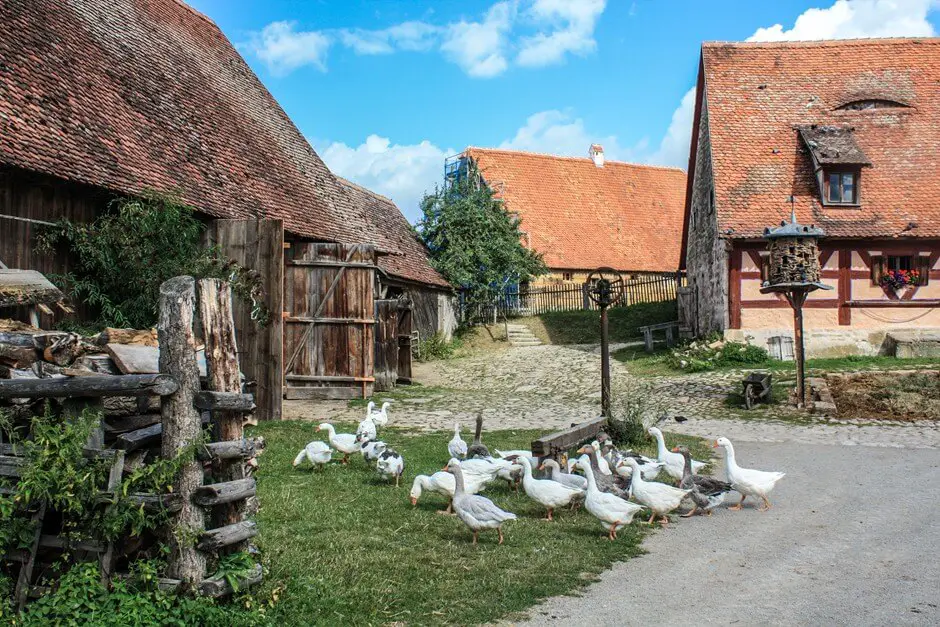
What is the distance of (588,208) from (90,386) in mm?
33166

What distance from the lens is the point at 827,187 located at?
21781mm

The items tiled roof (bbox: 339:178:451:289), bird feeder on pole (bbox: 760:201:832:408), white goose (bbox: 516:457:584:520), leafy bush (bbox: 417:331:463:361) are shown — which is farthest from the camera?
tiled roof (bbox: 339:178:451:289)

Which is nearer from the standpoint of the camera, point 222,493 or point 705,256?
point 222,493

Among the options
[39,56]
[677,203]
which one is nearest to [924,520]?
[39,56]

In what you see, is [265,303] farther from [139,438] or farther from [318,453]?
[139,438]

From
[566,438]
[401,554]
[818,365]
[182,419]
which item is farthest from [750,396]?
[182,419]

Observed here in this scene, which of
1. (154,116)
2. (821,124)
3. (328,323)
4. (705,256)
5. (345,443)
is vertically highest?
(821,124)

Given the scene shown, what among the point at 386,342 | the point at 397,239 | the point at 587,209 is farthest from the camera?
the point at 587,209

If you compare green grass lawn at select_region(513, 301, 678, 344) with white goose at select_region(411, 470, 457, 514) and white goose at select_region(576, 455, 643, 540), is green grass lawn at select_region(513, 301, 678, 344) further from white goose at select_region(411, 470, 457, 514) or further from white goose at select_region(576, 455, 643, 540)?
white goose at select_region(576, 455, 643, 540)

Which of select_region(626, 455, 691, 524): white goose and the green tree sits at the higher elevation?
the green tree

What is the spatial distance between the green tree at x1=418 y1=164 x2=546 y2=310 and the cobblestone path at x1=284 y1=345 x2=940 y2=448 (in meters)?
6.40

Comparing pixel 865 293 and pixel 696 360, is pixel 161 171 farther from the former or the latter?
pixel 865 293

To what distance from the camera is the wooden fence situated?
30.5 m

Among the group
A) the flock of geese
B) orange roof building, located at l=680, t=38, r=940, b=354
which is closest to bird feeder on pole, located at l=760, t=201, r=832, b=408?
orange roof building, located at l=680, t=38, r=940, b=354
